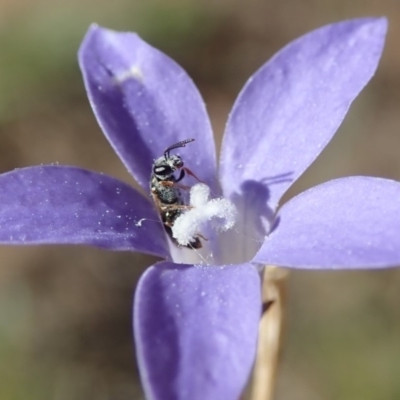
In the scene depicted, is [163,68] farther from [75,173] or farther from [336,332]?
[336,332]

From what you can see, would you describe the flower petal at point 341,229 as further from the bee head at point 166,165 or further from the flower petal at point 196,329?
the bee head at point 166,165

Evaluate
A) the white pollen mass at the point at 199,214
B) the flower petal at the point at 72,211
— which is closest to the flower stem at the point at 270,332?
the white pollen mass at the point at 199,214

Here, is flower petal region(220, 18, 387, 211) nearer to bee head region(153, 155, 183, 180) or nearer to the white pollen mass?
the white pollen mass

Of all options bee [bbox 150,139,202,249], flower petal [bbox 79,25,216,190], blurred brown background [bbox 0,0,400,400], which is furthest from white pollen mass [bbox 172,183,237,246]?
blurred brown background [bbox 0,0,400,400]

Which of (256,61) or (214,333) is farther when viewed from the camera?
(256,61)

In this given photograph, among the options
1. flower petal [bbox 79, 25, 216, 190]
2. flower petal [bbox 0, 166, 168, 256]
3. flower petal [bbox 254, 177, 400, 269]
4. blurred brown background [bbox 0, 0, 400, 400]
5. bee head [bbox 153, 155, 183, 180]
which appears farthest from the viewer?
blurred brown background [bbox 0, 0, 400, 400]

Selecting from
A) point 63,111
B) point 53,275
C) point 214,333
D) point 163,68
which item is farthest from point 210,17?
point 214,333
